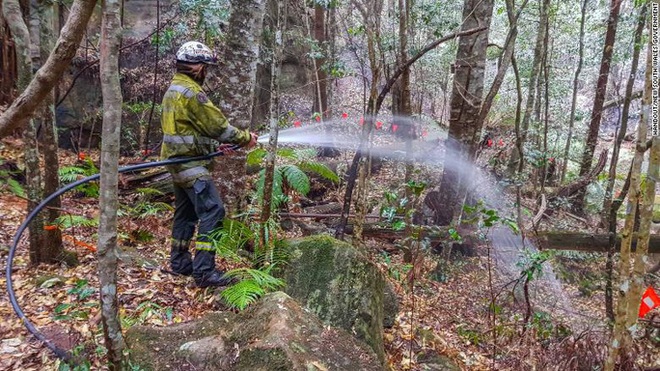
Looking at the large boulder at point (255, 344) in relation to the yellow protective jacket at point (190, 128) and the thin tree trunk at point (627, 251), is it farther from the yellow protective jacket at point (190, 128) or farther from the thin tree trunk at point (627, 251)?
the thin tree trunk at point (627, 251)

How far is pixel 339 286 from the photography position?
163 inches

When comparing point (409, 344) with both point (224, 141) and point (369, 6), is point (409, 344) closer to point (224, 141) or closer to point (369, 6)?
point (224, 141)

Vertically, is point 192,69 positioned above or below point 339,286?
above

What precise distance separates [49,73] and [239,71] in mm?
3393

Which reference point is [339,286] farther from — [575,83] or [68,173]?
[575,83]

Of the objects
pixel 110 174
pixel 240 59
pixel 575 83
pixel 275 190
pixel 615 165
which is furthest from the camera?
pixel 575 83

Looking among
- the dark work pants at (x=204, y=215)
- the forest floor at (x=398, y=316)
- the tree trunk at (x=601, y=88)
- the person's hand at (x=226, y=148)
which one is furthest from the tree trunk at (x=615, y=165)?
the person's hand at (x=226, y=148)

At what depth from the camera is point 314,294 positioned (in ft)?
13.7

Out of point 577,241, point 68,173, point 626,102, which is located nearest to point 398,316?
point 577,241

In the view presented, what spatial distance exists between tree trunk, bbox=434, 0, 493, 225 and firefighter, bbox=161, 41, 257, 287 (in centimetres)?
411

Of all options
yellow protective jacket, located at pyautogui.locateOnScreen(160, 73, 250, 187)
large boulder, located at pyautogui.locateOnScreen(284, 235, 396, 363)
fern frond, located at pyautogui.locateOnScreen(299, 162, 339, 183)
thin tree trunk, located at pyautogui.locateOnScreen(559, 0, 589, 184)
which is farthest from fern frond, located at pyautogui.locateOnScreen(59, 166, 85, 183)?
thin tree trunk, located at pyautogui.locateOnScreen(559, 0, 589, 184)

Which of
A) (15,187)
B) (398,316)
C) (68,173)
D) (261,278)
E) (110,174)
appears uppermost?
(110,174)

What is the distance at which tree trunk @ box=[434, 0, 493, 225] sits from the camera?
7207 millimetres

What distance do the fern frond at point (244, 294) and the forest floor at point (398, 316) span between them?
48cm
